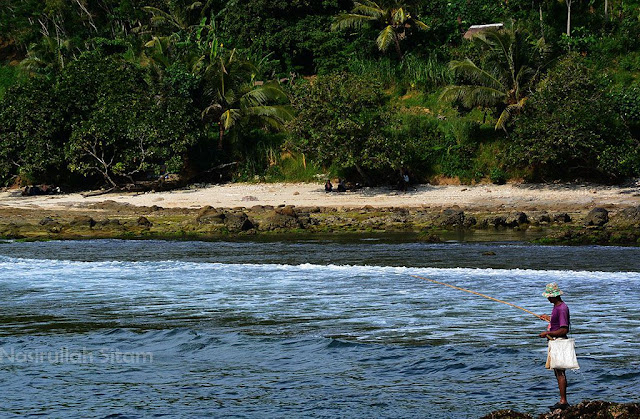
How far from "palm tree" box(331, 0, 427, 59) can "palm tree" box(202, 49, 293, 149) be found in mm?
6215

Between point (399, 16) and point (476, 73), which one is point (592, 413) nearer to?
point (476, 73)

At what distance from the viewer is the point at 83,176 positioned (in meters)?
38.7

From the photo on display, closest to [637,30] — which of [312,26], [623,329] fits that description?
[312,26]

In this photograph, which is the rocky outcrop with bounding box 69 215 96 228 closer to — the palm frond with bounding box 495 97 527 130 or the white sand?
the white sand

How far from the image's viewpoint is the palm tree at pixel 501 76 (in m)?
32.3

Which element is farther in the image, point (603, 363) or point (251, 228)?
point (251, 228)

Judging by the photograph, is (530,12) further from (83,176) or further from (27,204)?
(27,204)

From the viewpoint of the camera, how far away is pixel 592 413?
7254 mm

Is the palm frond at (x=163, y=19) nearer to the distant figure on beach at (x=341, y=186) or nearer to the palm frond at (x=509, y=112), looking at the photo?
the distant figure on beach at (x=341, y=186)

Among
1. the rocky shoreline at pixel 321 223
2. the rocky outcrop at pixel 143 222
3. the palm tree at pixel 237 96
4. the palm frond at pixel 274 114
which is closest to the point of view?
the rocky shoreline at pixel 321 223

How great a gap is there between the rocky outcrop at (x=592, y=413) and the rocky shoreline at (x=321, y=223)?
16209mm

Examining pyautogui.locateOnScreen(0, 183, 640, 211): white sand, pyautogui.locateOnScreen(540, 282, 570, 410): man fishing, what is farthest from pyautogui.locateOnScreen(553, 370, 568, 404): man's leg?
pyautogui.locateOnScreen(0, 183, 640, 211): white sand

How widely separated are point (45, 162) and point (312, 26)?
16.8 meters

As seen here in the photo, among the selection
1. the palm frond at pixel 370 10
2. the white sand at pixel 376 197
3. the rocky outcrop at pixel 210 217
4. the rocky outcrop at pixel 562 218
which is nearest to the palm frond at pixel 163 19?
the palm frond at pixel 370 10
